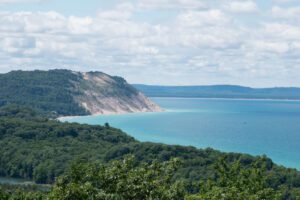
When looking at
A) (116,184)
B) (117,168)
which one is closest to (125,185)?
(116,184)

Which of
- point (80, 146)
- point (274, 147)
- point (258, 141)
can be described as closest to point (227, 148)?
point (274, 147)

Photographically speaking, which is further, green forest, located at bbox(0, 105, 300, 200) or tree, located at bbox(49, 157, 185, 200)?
green forest, located at bbox(0, 105, 300, 200)

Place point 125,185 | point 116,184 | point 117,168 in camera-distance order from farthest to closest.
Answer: point 117,168 < point 116,184 < point 125,185

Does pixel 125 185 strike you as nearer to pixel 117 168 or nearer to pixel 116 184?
pixel 116 184

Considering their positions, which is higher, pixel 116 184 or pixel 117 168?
pixel 117 168

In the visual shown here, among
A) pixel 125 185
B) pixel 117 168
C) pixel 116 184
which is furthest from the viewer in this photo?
pixel 117 168

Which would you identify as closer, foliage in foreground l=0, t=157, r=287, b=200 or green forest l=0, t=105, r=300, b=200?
foliage in foreground l=0, t=157, r=287, b=200

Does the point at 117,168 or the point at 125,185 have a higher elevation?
the point at 117,168

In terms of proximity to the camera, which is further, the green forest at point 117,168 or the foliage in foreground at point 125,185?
the green forest at point 117,168

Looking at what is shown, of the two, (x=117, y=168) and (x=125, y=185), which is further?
(x=117, y=168)

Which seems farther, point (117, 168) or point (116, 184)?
point (117, 168)
